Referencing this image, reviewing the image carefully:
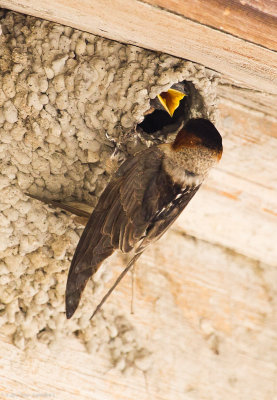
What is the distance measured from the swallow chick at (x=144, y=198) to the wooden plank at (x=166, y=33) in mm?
245

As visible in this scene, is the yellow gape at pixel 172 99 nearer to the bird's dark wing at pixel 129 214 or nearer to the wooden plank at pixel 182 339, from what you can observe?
the bird's dark wing at pixel 129 214

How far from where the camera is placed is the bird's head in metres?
2.45

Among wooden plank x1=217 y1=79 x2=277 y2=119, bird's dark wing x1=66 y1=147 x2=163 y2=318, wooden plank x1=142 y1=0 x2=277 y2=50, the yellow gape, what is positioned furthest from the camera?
the yellow gape

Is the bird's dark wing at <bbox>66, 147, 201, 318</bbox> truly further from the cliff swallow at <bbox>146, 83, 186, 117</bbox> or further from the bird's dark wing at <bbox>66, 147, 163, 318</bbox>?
the cliff swallow at <bbox>146, 83, 186, 117</bbox>

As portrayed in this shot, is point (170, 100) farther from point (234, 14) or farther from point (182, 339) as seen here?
point (182, 339)

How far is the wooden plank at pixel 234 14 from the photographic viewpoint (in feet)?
6.12

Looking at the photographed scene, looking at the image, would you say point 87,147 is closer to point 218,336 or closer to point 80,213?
point 80,213

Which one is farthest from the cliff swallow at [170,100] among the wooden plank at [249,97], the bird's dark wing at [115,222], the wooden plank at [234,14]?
the wooden plank at [234,14]

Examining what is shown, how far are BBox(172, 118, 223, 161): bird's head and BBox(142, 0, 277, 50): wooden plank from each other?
Answer: 54cm

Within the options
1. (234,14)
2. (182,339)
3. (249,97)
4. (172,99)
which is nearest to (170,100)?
(172,99)

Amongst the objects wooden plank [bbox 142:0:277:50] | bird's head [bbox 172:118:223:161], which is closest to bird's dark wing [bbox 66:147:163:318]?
bird's head [bbox 172:118:223:161]

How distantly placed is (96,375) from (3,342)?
0.40m

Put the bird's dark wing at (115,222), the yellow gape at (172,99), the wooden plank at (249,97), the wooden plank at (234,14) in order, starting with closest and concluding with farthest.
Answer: the wooden plank at (234,14)
the bird's dark wing at (115,222)
the wooden plank at (249,97)
the yellow gape at (172,99)

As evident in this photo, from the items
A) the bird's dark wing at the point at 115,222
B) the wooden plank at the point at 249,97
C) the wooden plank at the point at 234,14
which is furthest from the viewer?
the wooden plank at the point at 249,97
